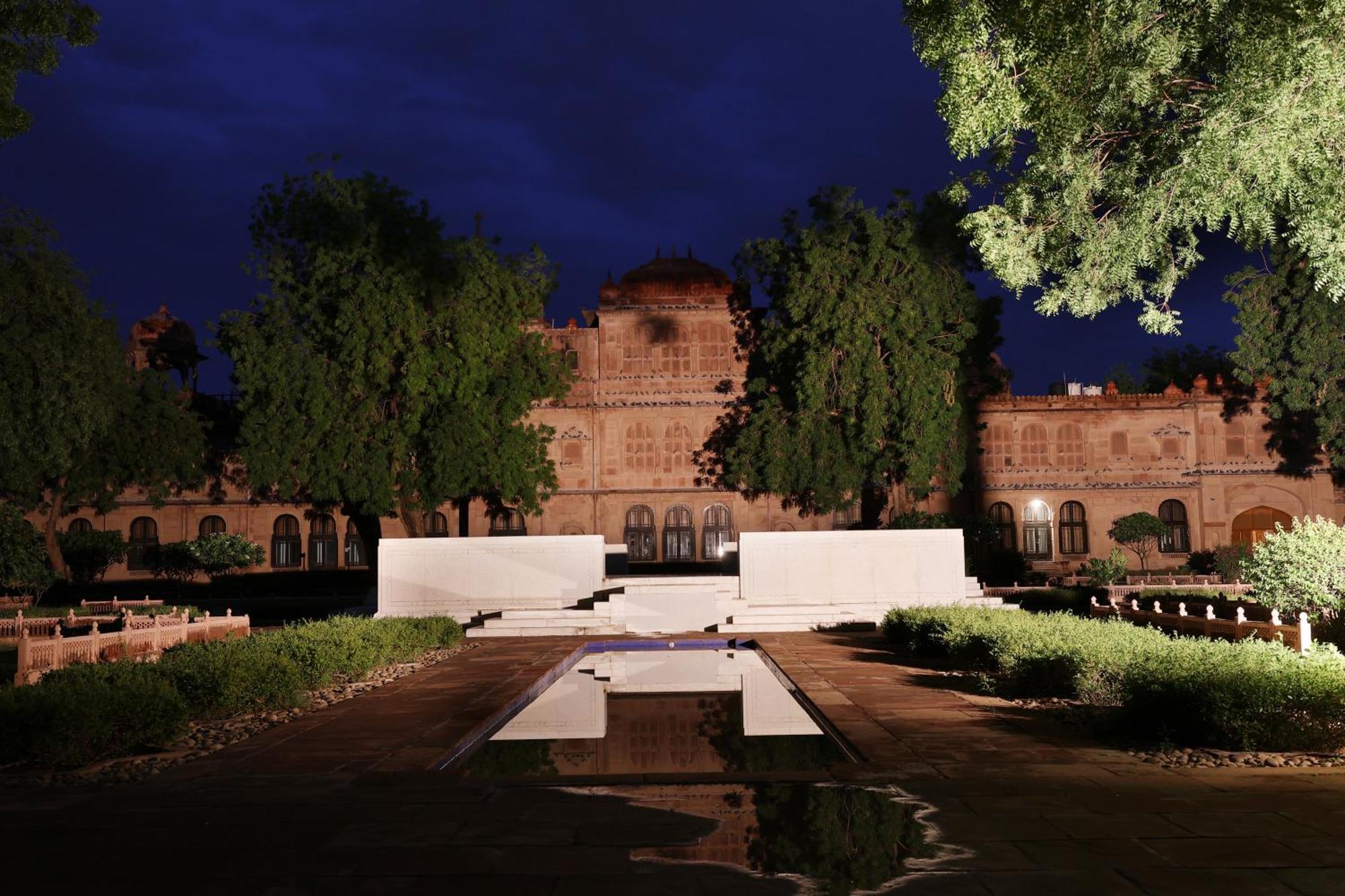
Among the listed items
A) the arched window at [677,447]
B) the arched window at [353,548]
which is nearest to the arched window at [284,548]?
the arched window at [353,548]

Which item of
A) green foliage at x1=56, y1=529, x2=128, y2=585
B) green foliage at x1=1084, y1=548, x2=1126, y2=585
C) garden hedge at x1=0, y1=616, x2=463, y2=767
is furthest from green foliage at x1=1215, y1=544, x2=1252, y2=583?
green foliage at x1=56, y1=529, x2=128, y2=585

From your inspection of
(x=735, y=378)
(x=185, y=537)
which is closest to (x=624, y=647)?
(x=735, y=378)

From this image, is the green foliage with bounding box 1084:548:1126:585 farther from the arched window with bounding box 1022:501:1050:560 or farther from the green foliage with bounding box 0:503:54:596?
the green foliage with bounding box 0:503:54:596

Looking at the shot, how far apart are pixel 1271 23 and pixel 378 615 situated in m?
17.5

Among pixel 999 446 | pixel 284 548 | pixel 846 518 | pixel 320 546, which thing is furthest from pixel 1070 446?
pixel 284 548

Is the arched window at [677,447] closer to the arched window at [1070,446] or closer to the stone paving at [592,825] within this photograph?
the arched window at [1070,446]

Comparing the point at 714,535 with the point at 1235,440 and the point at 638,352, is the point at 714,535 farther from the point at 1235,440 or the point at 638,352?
the point at 1235,440

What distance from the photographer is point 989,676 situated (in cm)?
1221

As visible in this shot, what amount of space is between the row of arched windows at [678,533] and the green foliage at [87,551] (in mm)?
14604

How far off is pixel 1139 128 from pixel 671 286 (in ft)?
76.8

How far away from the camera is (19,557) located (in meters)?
24.1

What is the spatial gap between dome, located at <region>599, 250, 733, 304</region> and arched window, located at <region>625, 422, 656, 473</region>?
3.98m

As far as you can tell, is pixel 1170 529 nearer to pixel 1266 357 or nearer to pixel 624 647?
pixel 1266 357

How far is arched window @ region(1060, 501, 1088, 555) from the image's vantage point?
36531 mm
